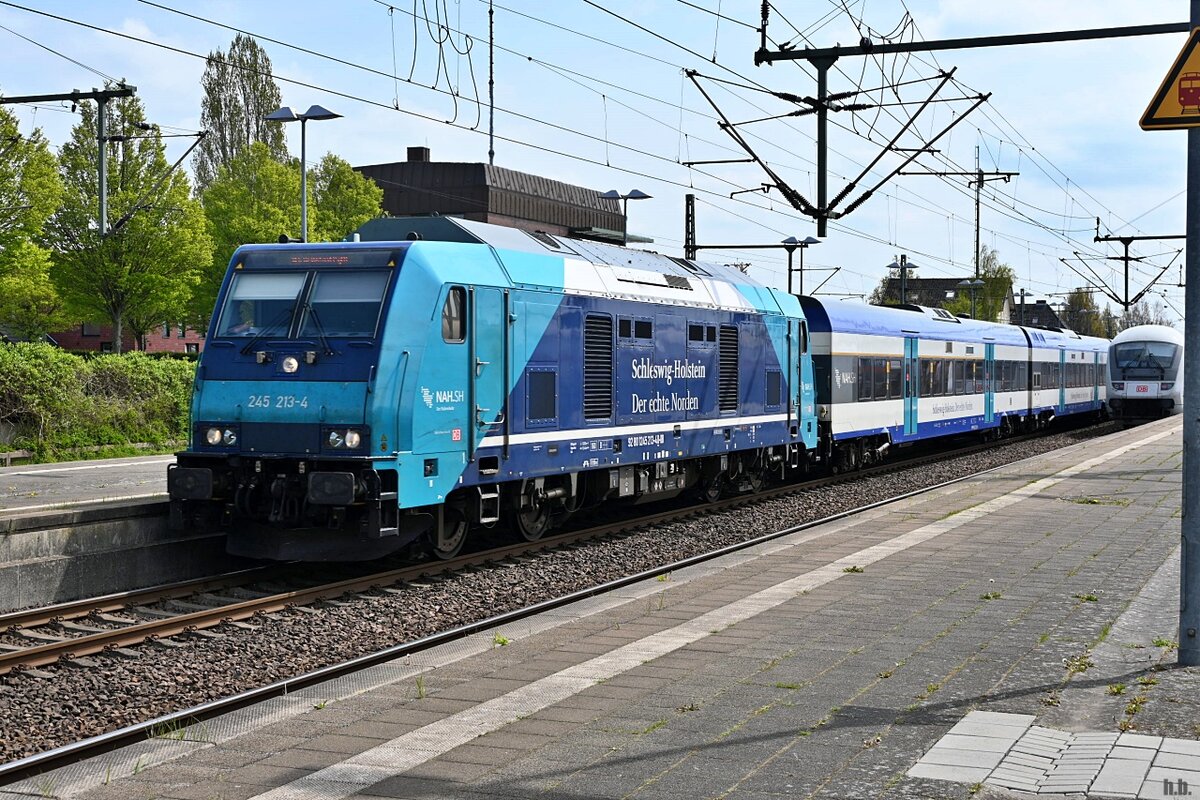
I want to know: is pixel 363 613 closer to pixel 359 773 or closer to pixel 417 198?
pixel 359 773

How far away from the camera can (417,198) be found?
7219 centimetres

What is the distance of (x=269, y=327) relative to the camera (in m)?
12.7

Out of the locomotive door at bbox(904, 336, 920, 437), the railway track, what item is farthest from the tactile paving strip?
the locomotive door at bbox(904, 336, 920, 437)

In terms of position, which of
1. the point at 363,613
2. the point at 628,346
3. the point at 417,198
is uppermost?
the point at 417,198

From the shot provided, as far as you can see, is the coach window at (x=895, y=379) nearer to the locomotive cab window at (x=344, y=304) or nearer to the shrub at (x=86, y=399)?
the shrub at (x=86, y=399)

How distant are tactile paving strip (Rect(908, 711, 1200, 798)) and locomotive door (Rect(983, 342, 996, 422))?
2780cm

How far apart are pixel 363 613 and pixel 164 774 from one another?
16.1 ft

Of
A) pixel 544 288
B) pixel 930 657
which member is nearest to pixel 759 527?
pixel 544 288

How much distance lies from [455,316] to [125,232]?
109 ft

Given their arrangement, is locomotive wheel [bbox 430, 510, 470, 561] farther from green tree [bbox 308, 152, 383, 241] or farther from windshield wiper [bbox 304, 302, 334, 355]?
green tree [bbox 308, 152, 383, 241]

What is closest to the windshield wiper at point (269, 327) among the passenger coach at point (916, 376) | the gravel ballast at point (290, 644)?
the gravel ballast at point (290, 644)

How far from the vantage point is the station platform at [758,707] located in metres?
5.83

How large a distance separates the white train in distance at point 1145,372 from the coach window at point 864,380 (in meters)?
22.2

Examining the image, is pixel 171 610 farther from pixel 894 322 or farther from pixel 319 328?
pixel 894 322
